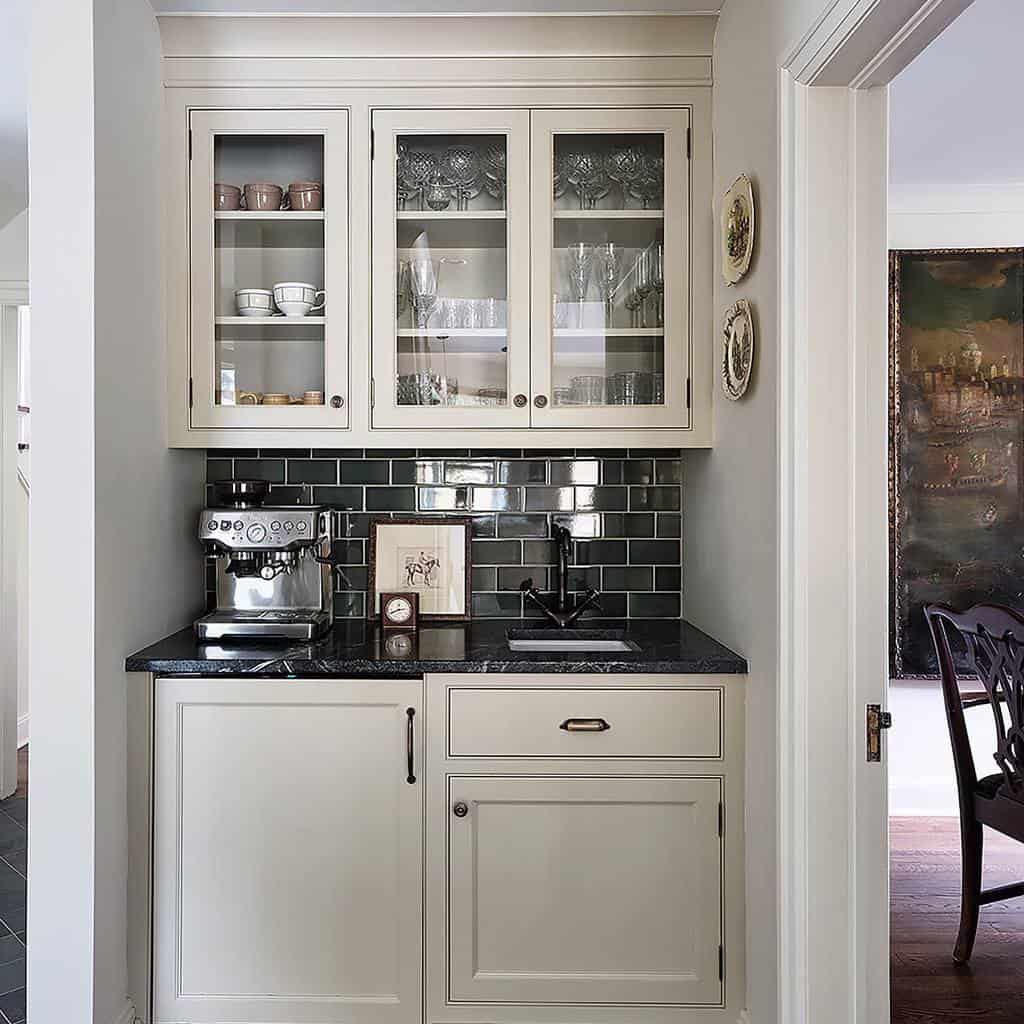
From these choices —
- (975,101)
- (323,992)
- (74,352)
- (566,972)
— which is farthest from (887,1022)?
(975,101)

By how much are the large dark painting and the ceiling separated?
167 cm

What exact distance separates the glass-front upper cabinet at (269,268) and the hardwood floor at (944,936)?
2.17 meters

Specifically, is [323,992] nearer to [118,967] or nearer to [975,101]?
[118,967]

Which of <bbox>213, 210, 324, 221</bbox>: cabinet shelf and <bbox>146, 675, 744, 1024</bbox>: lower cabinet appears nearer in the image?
<bbox>146, 675, 744, 1024</bbox>: lower cabinet

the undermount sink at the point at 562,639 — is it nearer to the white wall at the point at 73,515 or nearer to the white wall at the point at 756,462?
the white wall at the point at 756,462

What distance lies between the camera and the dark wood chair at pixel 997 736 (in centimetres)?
240

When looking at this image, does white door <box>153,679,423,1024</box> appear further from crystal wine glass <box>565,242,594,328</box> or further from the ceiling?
the ceiling

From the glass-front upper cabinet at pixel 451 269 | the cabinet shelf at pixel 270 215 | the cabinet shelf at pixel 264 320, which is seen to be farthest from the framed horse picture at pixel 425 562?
the cabinet shelf at pixel 270 215

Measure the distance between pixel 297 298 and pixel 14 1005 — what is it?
195 cm

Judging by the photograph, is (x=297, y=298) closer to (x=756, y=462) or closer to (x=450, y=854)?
(x=756, y=462)

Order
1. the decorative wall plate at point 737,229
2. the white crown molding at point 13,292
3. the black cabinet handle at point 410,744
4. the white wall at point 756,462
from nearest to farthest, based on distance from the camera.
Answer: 1. the white wall at point 756,462
2. the decorative wall plate at point 737,229
3. the black cabinet handle at point 410,744
4. the white crown molding at point 13,292

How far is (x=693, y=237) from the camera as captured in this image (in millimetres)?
2316

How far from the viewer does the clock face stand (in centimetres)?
246

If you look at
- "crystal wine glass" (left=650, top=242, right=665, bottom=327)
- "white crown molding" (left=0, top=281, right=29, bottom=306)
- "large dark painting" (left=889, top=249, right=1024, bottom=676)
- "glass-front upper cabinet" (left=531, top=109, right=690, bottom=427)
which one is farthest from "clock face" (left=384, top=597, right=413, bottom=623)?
"white crown molding" (left=0, top=281, right=29, bottom=306)
